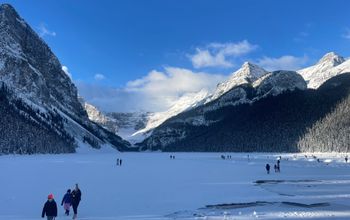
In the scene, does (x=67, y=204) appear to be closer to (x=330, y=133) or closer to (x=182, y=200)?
(x=182, y=200)

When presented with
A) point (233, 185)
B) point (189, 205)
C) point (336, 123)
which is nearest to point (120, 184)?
point (233, 185)

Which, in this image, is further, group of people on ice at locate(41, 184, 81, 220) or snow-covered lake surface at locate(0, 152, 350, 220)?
snow-covered lake surface at locate(0, 152, 350, 220)

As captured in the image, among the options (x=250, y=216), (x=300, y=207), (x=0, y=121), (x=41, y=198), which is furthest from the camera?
(x=0, y=121)

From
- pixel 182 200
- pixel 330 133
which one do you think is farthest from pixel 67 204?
pixel 330 133

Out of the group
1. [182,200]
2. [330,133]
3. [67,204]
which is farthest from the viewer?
[330,133]

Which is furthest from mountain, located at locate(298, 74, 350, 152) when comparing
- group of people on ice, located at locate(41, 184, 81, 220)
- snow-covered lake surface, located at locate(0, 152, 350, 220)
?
group of people on ice, located at locate(41, 184, 81, 220)

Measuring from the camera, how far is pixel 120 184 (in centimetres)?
4488

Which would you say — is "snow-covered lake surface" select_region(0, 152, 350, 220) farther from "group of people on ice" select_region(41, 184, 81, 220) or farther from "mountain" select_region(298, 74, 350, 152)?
"mountain" select_region(298, 74, 350, 152)

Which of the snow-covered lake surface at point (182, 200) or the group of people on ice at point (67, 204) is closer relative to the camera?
the group of people on ice at point (67, 204)

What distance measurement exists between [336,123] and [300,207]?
6106 inches

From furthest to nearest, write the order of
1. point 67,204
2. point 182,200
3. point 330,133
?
point 330,133 < point 182,200 < point 67,204

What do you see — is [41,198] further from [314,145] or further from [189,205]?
[314,145]

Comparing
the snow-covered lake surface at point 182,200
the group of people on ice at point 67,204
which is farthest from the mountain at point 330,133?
the group of people on ice at point 67,204

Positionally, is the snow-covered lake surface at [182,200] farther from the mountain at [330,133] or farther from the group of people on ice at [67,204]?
the mountain at [330,133]
